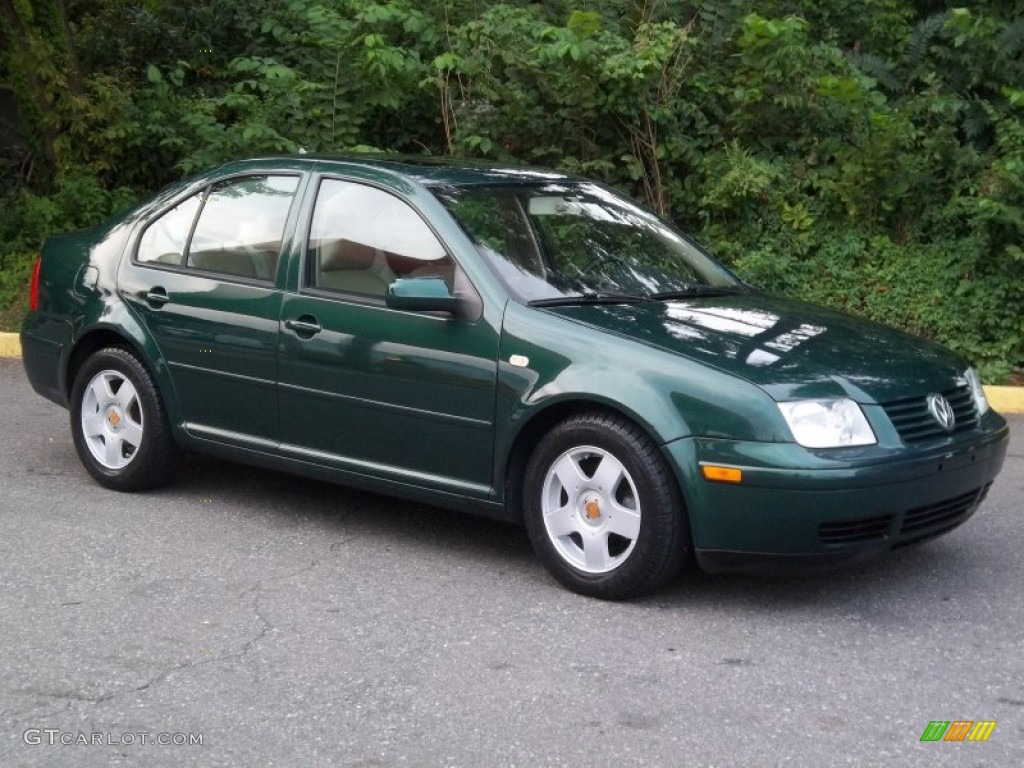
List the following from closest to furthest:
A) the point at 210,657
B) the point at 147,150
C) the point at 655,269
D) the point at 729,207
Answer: the point at 210,657, the point at 655,269, the point at 729,207, the point at 147,150

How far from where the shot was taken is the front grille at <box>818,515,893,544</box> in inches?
193

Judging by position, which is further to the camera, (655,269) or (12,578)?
(655,269)

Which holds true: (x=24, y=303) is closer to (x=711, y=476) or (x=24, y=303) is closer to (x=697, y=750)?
(x=711, y=476)

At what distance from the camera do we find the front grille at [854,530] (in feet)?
16.1

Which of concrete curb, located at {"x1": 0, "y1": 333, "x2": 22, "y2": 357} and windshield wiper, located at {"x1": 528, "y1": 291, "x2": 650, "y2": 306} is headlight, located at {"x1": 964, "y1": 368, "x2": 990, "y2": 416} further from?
concrete curb, located at {"x1": 0, "y1": 333, "x2": 22, "y2": 357}

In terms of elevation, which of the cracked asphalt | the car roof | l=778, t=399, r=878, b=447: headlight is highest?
the car roof

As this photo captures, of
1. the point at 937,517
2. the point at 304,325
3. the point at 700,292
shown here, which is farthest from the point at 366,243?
the point at 937,517

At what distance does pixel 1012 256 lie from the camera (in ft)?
32.4

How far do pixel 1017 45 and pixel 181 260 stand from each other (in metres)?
7.59

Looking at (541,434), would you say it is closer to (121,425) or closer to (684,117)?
(121,425)

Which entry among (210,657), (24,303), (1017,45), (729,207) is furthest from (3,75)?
(210,657)

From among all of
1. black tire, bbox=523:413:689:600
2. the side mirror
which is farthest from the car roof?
black tire, bbox=523:413:689:600

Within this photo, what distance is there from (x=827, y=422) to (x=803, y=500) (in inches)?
11.3

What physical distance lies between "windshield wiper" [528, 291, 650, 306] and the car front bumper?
2.87ft
